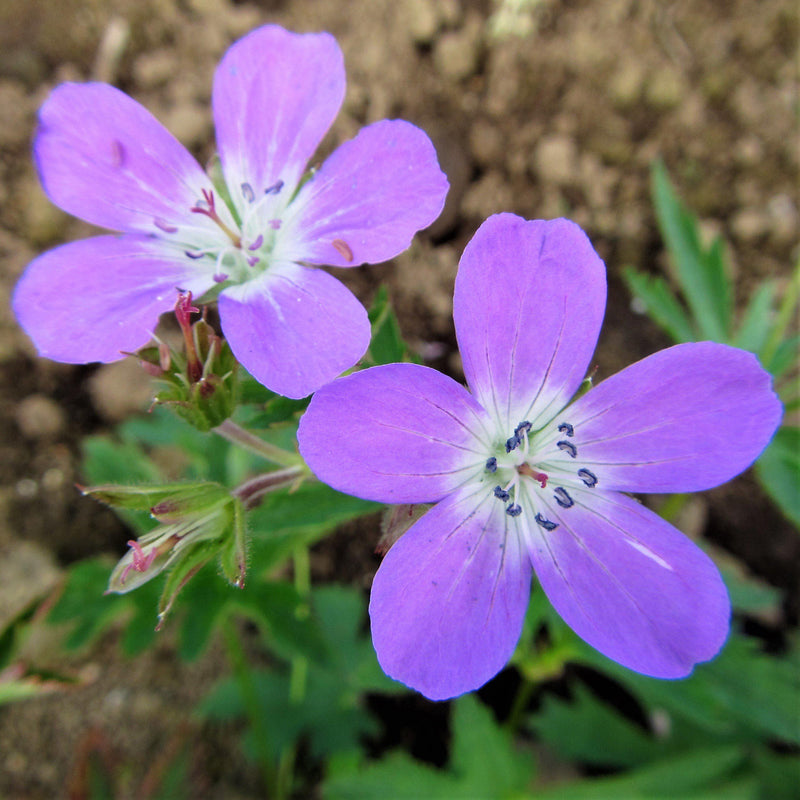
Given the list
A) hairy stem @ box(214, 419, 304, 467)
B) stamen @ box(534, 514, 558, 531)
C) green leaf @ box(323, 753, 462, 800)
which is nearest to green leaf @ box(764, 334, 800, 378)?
stamen @ box(534, 514, 558, 531)

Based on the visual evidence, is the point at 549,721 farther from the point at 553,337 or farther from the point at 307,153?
the point at 307,153

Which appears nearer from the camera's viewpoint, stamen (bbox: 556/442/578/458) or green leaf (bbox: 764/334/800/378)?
stamen (bbox: 556/442/578/458)

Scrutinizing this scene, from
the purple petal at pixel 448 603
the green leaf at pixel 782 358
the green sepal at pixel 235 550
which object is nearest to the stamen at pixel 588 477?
the purple petal at pixel 448 603

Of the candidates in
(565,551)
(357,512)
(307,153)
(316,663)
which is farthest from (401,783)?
(307,153)

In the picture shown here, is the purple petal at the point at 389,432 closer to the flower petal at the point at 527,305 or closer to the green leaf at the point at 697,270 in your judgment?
the flower petal at the point at 527,305

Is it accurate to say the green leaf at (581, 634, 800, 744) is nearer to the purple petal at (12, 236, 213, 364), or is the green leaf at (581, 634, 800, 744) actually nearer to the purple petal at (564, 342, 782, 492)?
the purple petal at (564, 342, 782, 492)

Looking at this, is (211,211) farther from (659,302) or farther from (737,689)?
(737,689)
